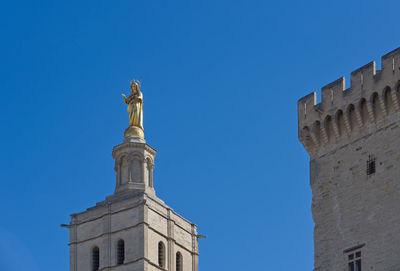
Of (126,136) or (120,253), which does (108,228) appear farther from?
(126,136)

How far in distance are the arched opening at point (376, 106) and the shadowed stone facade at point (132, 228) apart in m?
33.9

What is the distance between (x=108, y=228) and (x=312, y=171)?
33.5m

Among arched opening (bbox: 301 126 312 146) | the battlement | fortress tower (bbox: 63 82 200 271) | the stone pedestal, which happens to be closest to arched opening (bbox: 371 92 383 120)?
the battlement

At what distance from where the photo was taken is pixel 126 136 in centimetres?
7700

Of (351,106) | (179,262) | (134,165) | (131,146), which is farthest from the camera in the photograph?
(179,262)

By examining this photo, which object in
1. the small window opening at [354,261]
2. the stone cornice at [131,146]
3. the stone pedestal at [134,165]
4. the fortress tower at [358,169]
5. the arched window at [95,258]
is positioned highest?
the stone cornice at [131,146]

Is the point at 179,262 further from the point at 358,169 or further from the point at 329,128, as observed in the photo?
the point at 358,169

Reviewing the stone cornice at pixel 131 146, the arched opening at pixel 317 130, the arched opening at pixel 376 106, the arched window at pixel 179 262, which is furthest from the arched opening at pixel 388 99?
the arched window at pixel 179 262

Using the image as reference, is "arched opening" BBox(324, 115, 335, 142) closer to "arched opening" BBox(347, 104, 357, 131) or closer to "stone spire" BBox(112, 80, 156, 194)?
"arched opening" BBox(347, 104, 357, 131)

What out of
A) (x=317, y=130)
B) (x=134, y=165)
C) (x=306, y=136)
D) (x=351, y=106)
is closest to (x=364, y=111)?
(x=351, y=106)

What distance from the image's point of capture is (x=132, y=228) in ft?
239

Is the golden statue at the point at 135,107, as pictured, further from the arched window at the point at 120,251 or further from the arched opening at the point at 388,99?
the arched opening at the point at 388,99

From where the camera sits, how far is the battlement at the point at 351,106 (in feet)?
130

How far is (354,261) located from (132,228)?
116 ft
